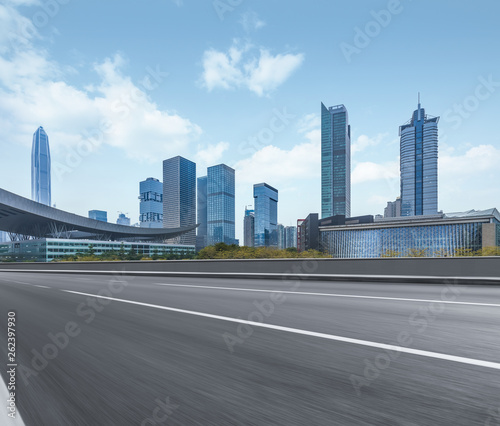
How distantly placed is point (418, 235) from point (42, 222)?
135 meters

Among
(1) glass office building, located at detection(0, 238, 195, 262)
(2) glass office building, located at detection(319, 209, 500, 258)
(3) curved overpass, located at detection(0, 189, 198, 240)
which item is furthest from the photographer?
(2) glass office building, located at detection(319, 209, 500, 258)

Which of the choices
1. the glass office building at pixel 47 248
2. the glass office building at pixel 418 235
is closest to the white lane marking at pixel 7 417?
the glass office building at pixel 47 248

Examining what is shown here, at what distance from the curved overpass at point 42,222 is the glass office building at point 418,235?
90827 mm

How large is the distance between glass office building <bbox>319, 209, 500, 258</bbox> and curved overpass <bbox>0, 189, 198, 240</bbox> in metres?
90.8

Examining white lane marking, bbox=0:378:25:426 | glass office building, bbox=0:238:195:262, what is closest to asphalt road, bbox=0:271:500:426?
white lane marking, bbox=0:378:25:426

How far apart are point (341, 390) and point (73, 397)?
6.94ft

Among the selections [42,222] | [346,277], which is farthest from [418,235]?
[42,222]

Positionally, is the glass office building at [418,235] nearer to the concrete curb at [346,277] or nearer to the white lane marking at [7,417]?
the concrete curb at [346,277]

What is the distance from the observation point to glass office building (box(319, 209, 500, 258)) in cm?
10188

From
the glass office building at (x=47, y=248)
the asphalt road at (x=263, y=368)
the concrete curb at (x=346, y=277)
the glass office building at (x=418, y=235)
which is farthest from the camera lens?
the glass office building at (x=418, y=235)

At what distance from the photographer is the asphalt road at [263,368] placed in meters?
1.86

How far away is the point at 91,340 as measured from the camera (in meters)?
3.64

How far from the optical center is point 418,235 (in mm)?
114688

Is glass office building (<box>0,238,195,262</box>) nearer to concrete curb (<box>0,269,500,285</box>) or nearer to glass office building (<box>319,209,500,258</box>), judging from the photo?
concrete curb (<box>0,269,500,285</box>)
